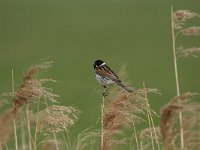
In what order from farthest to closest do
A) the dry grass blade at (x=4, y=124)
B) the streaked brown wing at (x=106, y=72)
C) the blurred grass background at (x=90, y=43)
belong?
the blurred grass background at (x=90, y=43), the streaked brown wing at (x=106, y=72), the dry grass blade at (x=4, y=124)

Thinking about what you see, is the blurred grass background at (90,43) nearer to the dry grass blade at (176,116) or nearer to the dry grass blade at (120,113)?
the dry grass blade at (120,113)

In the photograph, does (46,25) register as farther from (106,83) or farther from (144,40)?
(106,83)

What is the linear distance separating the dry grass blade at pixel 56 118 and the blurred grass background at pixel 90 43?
50.2ft

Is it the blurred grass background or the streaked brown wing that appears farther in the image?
the blurred grass background

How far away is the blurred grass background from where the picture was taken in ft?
96.4

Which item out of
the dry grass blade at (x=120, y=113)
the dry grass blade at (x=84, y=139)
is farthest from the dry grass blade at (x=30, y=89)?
the dry grass blade at (x=84, y=139)

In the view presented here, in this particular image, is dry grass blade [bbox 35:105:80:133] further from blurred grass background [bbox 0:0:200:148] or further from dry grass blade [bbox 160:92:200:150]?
blurred grass background [bbox 0:0:200:148]

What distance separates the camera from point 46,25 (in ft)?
142

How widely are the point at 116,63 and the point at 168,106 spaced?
28.3 meters

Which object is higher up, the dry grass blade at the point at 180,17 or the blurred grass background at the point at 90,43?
the blurred grass background at the point at 90,43

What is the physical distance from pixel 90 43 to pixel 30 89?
32814mm

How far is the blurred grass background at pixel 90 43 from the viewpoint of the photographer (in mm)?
29375

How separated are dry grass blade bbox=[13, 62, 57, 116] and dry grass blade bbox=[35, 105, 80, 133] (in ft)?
0.48

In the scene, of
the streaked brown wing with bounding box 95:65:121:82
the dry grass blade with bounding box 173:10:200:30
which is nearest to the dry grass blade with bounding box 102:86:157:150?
the dry grass blade with bounding box 173:10:200:30
